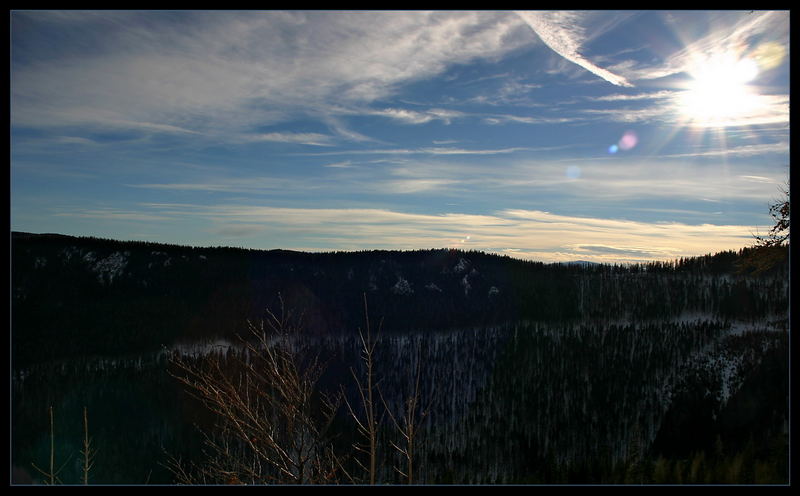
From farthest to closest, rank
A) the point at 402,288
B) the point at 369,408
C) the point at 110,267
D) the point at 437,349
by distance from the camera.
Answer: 1. the point at 110,267
2. the point at 402,288
3. the point at 437,349
4. the point at 369,408

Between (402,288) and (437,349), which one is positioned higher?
(402,288)

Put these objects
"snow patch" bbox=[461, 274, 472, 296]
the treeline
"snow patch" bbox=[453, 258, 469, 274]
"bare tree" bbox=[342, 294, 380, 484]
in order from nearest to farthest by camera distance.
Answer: "bare tree" bbox=[342, 294, 380, 484]
the treeline
"snow patch" bbox=[461, 274, 472, 296]
"snow patch" bbox=[453, 258, 469, 274]

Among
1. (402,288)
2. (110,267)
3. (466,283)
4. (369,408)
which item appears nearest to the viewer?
(369,408)

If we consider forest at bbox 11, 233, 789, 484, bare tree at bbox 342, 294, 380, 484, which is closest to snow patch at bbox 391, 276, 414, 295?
forest at bbox 11, 233, 789, 484

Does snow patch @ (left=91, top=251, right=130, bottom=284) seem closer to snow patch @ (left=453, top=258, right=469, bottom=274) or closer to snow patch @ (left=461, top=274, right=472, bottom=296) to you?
snow patch @ (left=453, top=258, right=469, bottom=274)

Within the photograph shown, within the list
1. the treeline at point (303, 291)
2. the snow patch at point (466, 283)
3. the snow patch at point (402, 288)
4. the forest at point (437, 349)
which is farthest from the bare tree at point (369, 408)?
the snow patch at point (466, 283)

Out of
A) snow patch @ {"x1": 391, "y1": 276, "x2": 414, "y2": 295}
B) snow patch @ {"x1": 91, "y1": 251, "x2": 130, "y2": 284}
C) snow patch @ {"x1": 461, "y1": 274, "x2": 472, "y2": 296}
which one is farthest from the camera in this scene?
snow patch @ {"x1": 91, "y1": 251, "x2": 130, "y2": 284}

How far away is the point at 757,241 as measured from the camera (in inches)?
749

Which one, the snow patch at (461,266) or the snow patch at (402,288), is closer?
the snow patch at (402,288)

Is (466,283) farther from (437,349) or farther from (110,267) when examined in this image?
(110,267)

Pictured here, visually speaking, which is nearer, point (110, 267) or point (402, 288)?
point (402, 288)

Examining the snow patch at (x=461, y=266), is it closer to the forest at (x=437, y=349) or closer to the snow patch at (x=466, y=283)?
the forest at (x=437, y=349)

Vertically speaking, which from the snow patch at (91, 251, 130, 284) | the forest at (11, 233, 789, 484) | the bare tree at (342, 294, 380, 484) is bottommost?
the forest at (11, 233, 789, 484)

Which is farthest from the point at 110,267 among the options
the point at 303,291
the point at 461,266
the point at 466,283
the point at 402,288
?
the point at 466,283
